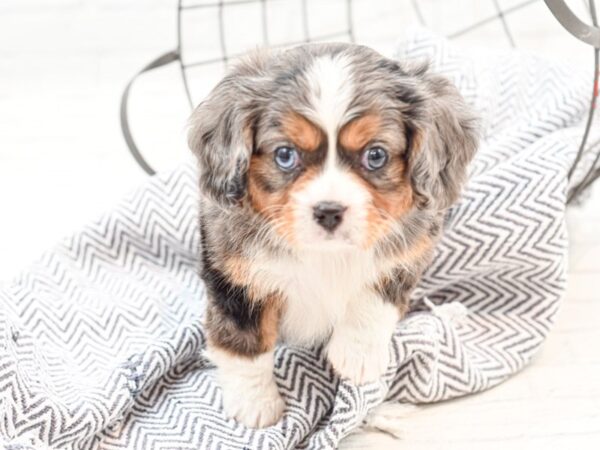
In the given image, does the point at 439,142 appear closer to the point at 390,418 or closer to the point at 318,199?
the point at 318,199

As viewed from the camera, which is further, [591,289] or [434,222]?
[591,289]

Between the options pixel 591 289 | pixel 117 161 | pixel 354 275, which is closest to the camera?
pixel 354 275

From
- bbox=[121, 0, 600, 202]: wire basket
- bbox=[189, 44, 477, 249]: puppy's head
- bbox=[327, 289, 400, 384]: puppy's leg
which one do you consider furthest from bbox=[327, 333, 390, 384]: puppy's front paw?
bbox=[121, 0, 600, 202]: wire basket

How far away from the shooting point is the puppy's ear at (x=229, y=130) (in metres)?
2.24

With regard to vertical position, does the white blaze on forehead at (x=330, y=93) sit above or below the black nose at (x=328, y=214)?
above

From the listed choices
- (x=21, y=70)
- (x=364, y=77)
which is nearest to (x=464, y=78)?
(x=364, y=77)

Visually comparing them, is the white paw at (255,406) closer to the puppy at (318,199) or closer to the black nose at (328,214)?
the puppy at (318,199)

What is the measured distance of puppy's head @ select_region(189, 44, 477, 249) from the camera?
2.15 metres

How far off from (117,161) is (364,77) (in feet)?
7.15

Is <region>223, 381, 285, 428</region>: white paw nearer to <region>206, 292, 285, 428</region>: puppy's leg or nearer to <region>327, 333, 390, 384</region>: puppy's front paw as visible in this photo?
<region>206, 292, 285, 428</region>: puppy's leg

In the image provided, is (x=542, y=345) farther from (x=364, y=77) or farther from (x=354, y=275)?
(x=364, y=77)

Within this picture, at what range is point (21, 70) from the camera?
15.6 ft

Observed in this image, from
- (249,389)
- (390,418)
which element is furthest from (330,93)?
(390,418)

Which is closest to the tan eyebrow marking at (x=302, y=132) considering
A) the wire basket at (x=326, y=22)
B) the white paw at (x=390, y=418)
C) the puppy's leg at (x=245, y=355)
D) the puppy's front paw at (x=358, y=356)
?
the puppy's leg at (x=245, y=355)
